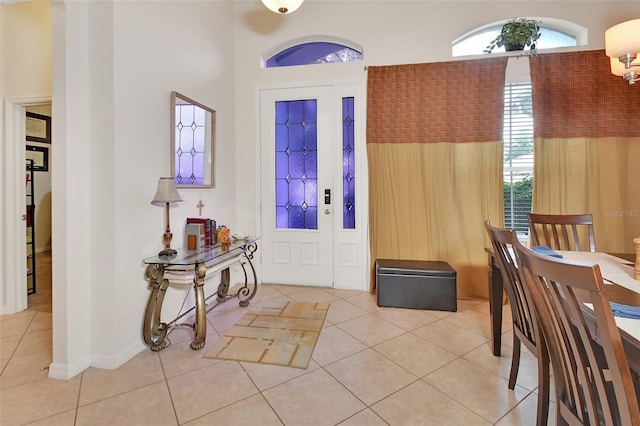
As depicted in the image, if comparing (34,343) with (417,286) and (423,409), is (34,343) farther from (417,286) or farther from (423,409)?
(417,286)

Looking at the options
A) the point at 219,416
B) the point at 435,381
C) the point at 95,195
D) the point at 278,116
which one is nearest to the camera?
the point at 219,416

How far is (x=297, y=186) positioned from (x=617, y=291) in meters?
2.87

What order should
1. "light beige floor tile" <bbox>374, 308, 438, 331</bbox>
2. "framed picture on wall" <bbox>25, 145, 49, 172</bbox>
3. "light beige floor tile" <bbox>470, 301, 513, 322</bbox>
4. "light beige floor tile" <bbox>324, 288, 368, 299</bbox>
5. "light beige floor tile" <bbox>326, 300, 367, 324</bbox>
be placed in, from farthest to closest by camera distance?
1. "framed picture on wall" <bbox>25, 145, 49, 172</bbox>
2. "light beige floor tile" <bbox>324, 288, 368, 299</bbox>
3. "light beige floor tile" <bbox>470, 301, 513, 322</bbox>
4. "light beige floor tile" <bbox>326, 300, 367, 324</bbox>
5. "light beige floor tile" <bbox>374, 308, 438, 331</bbox>

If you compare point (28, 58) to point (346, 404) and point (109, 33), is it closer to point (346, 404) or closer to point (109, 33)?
point (109, 33)

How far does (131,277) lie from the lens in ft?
6.92

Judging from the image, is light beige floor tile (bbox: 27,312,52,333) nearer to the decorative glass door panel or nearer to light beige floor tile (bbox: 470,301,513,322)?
the decorative glass door panel

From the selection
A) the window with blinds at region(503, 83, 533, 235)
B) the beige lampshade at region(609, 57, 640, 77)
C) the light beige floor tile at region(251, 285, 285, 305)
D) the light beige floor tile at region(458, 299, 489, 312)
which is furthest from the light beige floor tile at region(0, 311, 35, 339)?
the beige lampshade at region(609, 57, 640, 77)

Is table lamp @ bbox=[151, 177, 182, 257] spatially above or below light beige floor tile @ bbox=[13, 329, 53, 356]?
above

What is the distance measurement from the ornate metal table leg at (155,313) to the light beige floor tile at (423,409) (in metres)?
1.57

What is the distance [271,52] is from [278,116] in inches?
31.3

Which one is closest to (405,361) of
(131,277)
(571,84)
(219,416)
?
(219,416)

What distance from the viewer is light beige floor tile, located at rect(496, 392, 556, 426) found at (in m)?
1.51

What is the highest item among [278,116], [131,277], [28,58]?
[28,58]

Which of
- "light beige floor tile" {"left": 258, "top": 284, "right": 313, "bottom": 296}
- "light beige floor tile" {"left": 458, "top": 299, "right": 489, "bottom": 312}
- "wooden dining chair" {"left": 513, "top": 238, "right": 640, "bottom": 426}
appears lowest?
"light beige floor tile" {"left": 458, "top": 299, "right": 489, "bottom": 312}
